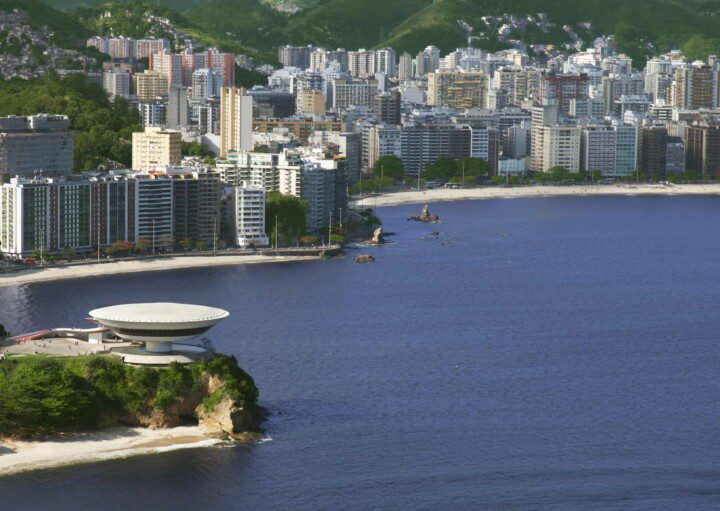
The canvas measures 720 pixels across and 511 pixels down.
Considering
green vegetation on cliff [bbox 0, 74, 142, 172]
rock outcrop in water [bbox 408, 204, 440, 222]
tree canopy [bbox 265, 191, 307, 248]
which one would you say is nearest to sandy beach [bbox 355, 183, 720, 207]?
rock outcrop in water [bbox 408, 204, 440, 222]

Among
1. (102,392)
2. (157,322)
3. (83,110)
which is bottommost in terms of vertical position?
(102,392)

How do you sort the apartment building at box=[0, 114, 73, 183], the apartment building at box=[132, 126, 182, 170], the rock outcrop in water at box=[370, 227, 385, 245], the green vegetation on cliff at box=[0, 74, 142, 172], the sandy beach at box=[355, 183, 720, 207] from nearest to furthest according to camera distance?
the apartment building at box=[0, 114, 73, 183]
the rock outcrop in water at box=[370, 227, 385, 245]
the apartment building at box=[132, 126, 182, 170]
the green vegetation on cliff at box=[0, 74, 142, 172]
the sandy beach at box=[355, 183, 720, 207]

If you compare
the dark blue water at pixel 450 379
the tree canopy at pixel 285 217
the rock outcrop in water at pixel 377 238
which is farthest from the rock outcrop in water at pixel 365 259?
the rock outcrop in water at pixel 377 238

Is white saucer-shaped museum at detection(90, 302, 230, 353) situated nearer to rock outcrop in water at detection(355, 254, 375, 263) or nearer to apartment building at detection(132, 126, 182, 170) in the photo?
rock outcrop in water at detection(355, 254, 375, 263)

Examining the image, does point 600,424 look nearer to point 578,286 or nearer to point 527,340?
point 527,340

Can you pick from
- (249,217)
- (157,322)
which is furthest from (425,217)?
(157,322)

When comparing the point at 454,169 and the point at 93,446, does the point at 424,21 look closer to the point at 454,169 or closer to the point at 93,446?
the point at 454,169

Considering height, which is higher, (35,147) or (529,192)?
(35,147)
